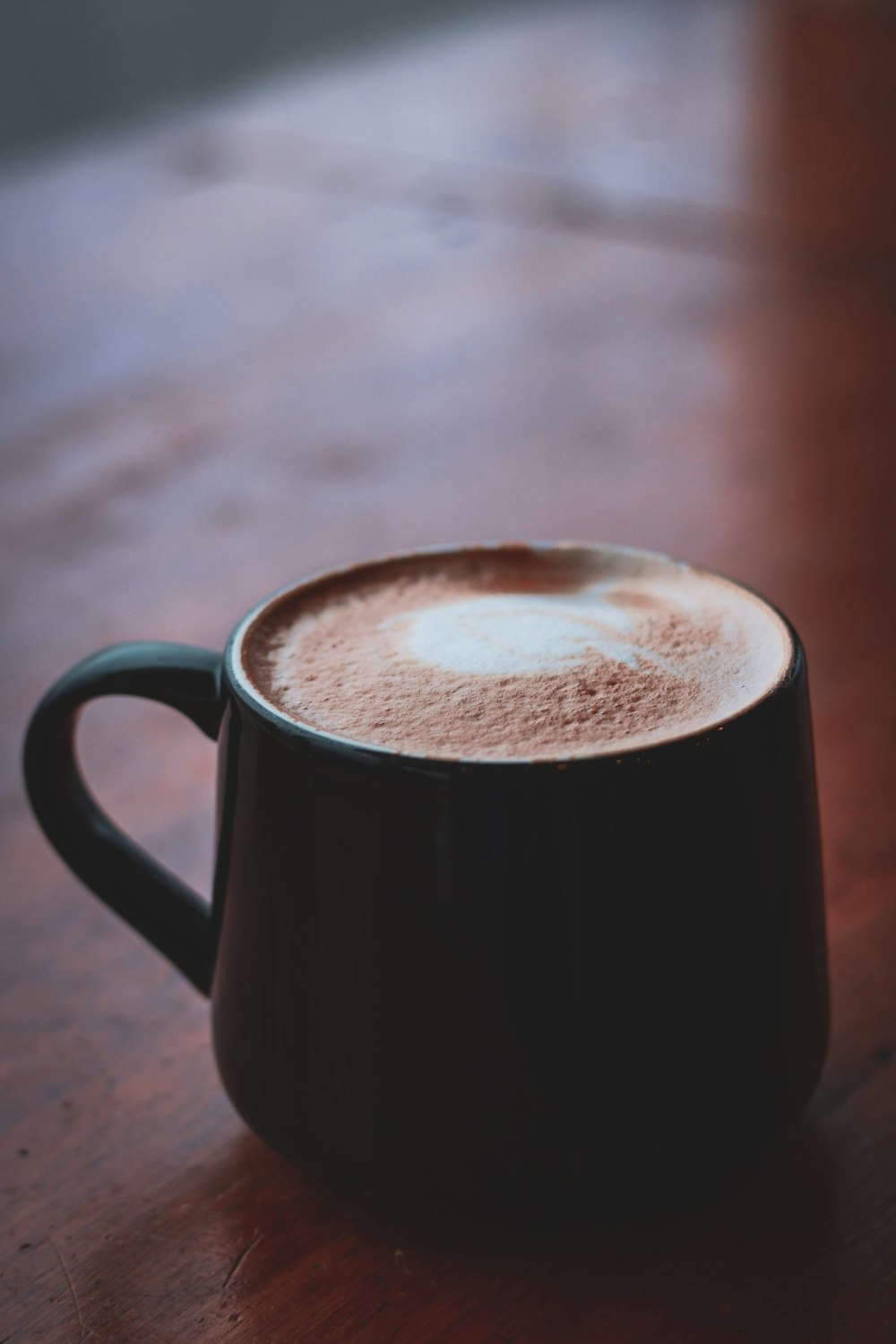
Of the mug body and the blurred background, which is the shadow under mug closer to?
the mug body

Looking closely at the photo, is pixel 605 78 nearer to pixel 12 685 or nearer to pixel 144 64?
pixel 12 685

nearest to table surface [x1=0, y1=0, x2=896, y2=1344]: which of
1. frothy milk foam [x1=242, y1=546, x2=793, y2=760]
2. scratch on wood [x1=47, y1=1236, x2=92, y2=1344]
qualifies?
scratch on wood [x1=47, y1=1236, x2=92, y2=1344]

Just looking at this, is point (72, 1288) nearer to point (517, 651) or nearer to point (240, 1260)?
point (240, 1260)

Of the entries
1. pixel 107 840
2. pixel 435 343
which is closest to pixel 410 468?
pixel 435 343

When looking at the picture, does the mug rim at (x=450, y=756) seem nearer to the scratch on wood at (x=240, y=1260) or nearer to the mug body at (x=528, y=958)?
the mug body at (x=528, y=958)

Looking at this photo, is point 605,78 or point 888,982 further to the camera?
point 605,78

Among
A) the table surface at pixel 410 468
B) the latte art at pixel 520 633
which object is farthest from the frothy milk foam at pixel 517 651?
the table surface at pixel 410 468

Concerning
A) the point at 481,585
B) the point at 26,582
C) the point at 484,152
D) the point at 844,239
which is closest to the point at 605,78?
the point at 484,152
